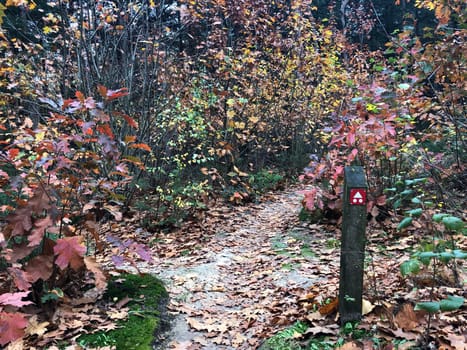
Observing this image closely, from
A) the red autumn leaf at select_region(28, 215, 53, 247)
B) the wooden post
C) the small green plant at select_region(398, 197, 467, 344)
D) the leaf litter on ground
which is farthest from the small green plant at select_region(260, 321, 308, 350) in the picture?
the red autumn leaf at select_region(28, 215, 53, 247)

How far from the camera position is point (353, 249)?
304cm

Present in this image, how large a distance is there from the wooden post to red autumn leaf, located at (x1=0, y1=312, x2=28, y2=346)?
227 cm

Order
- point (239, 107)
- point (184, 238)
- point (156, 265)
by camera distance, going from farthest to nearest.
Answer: point (239, 107) < point (184, 238) < point (156, 265)

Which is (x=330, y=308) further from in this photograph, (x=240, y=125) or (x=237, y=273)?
(x=240, y=125)

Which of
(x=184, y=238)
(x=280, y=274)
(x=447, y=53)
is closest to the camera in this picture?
(x=447, y=53)

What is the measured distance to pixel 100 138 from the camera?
3.41m

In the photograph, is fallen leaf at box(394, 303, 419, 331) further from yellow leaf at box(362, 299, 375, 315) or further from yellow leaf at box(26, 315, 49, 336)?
yellow leaf at box(26, 315, 49, 336)

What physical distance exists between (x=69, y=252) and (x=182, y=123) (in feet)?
18.7

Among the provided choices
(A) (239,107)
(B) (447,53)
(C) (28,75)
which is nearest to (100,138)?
(B) (447,53)

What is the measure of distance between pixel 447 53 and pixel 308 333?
144 inches

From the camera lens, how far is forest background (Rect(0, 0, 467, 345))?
3.27m

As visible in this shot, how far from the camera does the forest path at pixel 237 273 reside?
356 centimetres

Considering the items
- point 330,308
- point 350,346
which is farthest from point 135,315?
point 350,346

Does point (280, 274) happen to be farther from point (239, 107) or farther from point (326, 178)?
point (239, 107)
